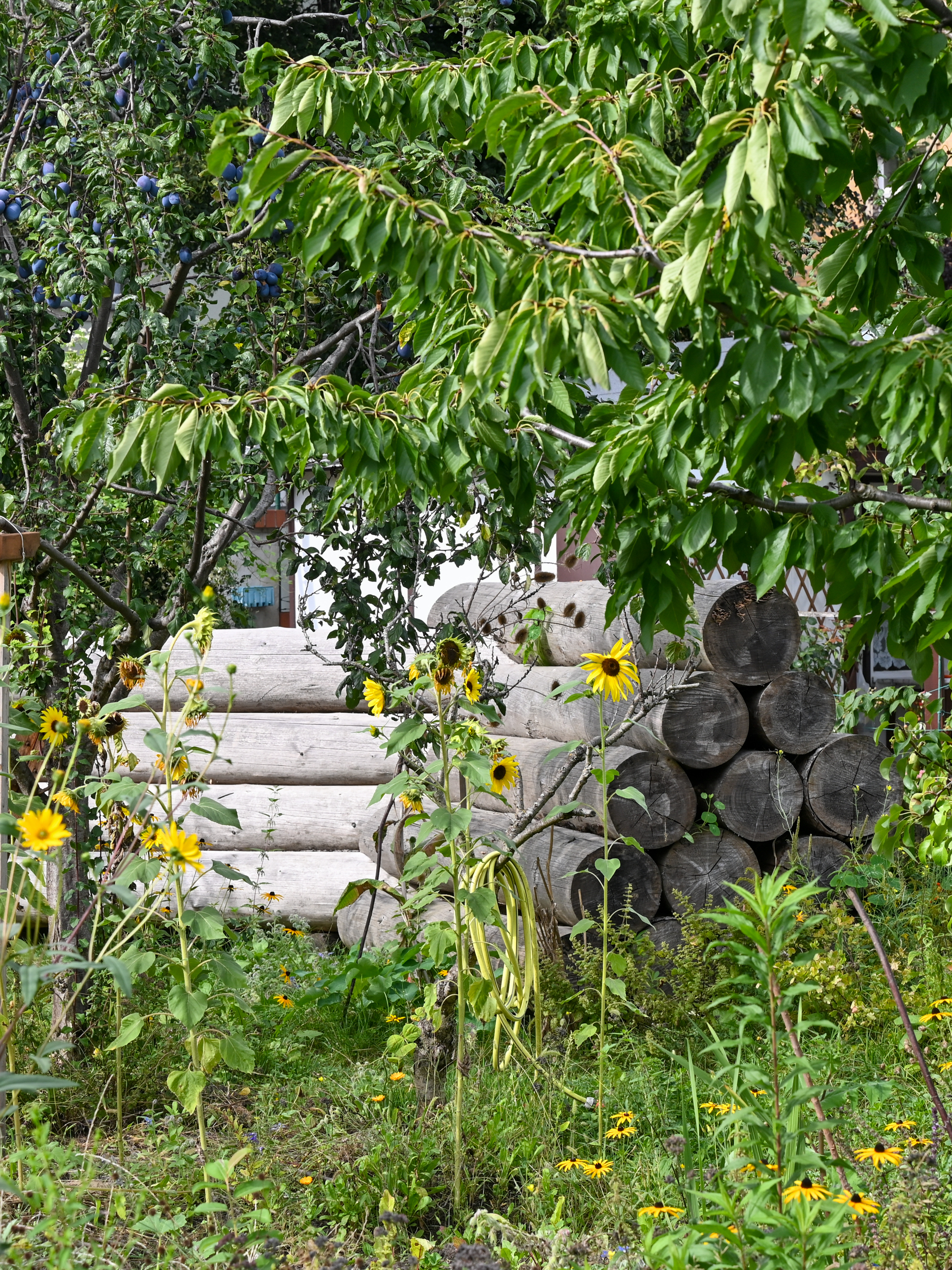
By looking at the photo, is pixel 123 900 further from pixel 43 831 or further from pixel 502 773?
pixel 502 773

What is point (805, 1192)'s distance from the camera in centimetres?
171

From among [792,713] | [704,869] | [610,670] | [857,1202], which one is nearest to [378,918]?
[704,869]

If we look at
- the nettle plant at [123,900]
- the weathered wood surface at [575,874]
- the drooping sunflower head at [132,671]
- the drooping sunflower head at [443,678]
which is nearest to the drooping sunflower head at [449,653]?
the drooping sunflower head at [443,678]

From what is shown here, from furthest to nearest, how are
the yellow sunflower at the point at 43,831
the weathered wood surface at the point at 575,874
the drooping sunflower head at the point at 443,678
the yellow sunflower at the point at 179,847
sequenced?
the weathered wood surface at the point at 575,874, the drooping sunflower head at the point at 443,678, the yellow sunflower at the point at 179,847, the yellow sunflower at the point at 43,831

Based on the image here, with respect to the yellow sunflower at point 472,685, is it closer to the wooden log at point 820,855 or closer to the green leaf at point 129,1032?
the green leaf at point 129,1032

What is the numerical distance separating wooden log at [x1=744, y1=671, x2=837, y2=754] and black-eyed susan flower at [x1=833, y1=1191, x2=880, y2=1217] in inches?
112

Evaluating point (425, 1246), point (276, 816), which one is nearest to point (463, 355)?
point (425, 1246)

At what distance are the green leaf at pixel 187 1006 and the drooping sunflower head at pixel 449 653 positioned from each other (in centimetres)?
94

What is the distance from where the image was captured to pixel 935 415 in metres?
1.79

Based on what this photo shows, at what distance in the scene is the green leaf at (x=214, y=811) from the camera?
2.38 metres

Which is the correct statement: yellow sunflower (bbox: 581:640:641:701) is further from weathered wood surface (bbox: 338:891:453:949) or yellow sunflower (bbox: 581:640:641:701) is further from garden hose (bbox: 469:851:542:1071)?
weathered wood surface (bbox: 338:891:453:949)

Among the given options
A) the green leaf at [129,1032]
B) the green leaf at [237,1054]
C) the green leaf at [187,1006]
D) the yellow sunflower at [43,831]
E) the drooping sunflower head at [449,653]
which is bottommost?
the green leaf at [237,1054]

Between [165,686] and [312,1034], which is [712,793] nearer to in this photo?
[312,1034]

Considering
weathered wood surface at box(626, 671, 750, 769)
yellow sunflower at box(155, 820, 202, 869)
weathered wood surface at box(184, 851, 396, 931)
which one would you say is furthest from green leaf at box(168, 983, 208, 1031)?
weathered wood surface at box(184, 851, 396, 931)
